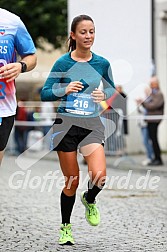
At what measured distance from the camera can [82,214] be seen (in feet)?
Answer: 27.1

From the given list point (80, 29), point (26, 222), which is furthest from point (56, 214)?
point (80, 29)

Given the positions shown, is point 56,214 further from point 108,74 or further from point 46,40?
point 46,40

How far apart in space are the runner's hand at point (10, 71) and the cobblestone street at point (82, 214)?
1534 mm

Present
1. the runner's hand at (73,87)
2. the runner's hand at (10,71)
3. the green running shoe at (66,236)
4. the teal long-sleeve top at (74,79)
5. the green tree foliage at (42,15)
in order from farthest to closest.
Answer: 1. the green tree foliage at (42,15)
2. the green running shoe at (66,236)
3. the teal long-sleeve top at (74,79)
4. the runner's hand at (73,87)
5. the runner's hand at (10,71)

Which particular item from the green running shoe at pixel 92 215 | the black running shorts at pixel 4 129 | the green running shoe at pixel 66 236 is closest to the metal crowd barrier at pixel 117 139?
the green running shoe at pixel 92 215

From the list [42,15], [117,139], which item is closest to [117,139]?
[117,139]

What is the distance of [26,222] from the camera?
25.2 ft

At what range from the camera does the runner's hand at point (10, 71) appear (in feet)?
17.6

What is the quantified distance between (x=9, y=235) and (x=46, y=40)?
21814mm

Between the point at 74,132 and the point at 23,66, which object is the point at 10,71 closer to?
the point at 23,66

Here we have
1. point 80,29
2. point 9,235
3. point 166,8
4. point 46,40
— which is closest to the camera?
point 80,29

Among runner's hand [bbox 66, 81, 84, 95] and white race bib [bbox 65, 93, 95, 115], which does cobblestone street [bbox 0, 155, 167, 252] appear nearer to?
white race bib [bbox 65, 93, 95, 115]

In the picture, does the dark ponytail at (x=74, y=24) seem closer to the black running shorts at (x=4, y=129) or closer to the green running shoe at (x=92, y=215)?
the black running shorts at (x=4, y=129)

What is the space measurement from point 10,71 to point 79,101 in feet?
3.21
